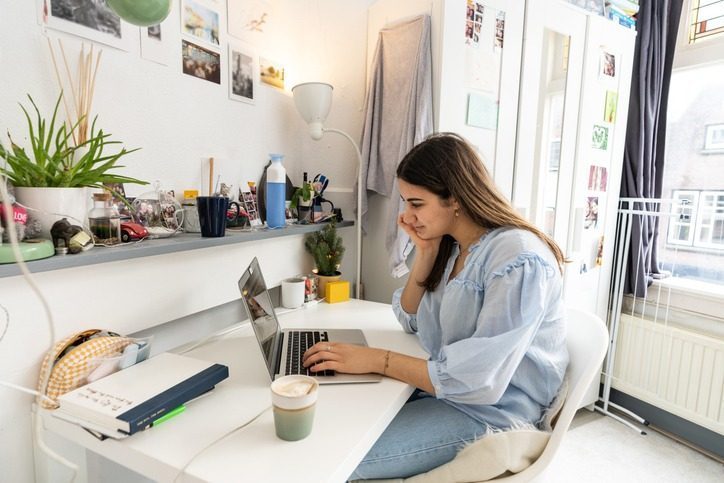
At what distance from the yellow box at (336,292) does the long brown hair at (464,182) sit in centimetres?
66

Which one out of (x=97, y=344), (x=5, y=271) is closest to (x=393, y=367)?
(x=97, y=344)

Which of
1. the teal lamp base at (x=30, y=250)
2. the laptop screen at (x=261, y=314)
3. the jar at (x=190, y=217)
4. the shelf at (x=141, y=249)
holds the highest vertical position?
the jar at (x=190, y=217)

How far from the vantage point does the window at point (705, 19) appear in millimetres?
2006

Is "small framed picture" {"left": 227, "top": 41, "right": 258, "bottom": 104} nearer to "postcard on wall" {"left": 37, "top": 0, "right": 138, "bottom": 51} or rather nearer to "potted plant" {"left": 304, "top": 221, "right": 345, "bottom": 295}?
"postcard on wall" {"left": 37, "top": 0, "right": 138, "bottom": 51}

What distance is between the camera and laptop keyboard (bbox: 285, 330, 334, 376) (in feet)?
3.03

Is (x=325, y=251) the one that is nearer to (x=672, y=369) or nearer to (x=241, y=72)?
(x=241, y=72)

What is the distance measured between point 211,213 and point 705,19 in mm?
2642

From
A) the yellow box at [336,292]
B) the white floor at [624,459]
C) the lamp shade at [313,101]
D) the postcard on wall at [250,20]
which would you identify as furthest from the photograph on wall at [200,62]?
the white floor at [624,459]

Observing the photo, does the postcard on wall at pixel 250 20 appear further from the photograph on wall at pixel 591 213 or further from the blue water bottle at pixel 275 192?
the photograph on wall at pixel 591 213

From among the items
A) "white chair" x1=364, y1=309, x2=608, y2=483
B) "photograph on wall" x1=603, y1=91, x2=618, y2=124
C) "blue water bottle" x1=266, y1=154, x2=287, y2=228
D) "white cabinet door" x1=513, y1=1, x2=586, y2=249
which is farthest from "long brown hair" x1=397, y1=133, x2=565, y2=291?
"photograph on wall" x1=603, y1=91, x2=618, y2=124

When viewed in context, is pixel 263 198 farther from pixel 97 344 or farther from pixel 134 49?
pixel 97 344

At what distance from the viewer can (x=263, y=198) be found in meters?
1.52

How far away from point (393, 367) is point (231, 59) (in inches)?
44.7

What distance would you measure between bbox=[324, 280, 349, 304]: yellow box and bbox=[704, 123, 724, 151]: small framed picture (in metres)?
2.03
